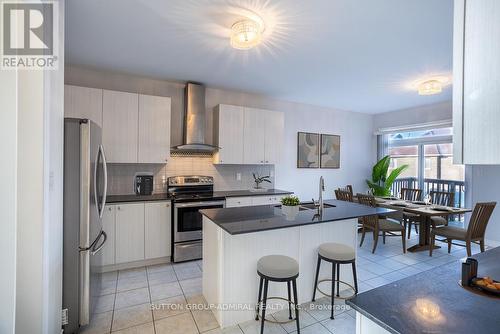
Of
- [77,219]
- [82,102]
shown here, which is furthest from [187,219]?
[82,102]

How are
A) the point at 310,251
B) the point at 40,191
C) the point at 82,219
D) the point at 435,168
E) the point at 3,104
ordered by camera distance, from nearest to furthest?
the point at 3,104 < the point at 40,191 < the point at 82,219 < the point at 310,251 < the point at 435,168

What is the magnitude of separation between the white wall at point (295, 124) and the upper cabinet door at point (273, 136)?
0.41 meters

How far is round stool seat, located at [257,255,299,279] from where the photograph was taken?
1891 mm

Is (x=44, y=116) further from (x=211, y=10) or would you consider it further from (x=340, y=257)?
(x=340, y=257)

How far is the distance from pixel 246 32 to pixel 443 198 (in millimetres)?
4790

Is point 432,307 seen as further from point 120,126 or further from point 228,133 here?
point 120,126

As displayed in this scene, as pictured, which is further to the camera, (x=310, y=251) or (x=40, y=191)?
(x=310, y=251)

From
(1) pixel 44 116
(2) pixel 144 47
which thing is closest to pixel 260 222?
(1) pixel 44 116

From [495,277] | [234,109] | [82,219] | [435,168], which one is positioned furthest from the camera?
[435,168]

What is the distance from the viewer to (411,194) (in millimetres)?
5023

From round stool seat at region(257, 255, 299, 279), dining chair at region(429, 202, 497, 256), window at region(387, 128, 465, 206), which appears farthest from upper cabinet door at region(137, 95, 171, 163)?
window at region(387, 128, 465, 206)

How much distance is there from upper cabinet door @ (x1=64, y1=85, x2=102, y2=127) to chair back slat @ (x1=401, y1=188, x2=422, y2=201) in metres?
5.56

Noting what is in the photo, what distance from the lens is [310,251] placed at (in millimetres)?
2469

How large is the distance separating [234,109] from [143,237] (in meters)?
2.32
